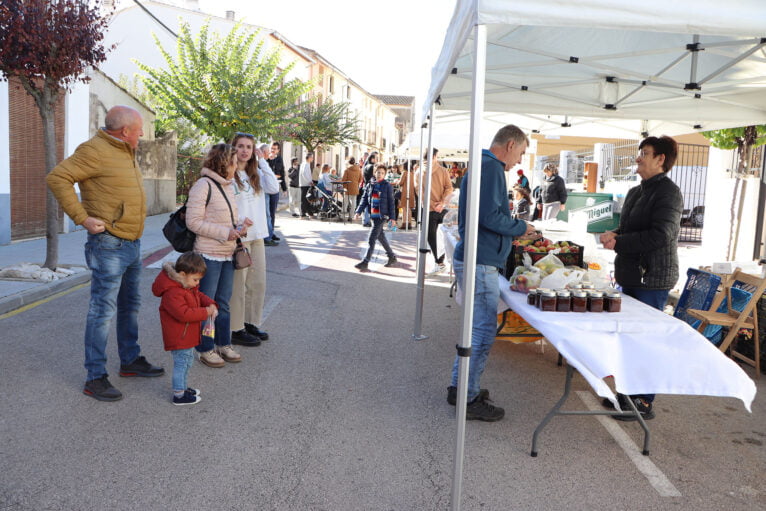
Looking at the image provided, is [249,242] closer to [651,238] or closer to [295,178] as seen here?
[651,238]

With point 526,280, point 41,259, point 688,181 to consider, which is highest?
point 688,181

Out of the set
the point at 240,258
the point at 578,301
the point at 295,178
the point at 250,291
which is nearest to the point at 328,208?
the point at 295,178

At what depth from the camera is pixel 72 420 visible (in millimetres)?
4039

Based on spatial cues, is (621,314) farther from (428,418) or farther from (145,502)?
(145,502)

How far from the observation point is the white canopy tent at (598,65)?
10.2ft

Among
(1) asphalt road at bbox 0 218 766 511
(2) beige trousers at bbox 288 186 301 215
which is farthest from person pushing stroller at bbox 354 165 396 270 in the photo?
(2) beige trousers at bbox 288 186 301 215

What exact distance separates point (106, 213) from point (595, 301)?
10.6 ft

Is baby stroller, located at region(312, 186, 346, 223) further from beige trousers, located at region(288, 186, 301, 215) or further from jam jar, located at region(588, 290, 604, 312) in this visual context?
jam jar, located at region(588, 290, 604, 312)

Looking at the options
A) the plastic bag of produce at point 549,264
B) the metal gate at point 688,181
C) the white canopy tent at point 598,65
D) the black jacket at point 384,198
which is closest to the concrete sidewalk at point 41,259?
the black jacket at point 384,198

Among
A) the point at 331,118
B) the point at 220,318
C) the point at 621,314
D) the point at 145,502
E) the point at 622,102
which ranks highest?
the point at 331,118

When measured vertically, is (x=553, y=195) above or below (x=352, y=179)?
below

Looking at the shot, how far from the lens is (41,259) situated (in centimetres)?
977

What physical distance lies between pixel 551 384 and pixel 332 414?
6.21ft

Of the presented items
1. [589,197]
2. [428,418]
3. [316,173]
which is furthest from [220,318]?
[316,173]
